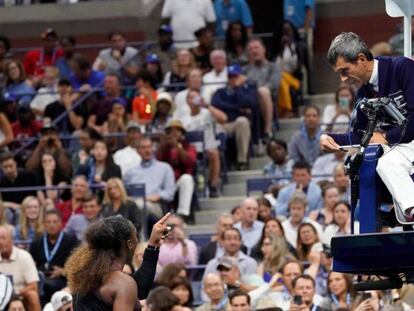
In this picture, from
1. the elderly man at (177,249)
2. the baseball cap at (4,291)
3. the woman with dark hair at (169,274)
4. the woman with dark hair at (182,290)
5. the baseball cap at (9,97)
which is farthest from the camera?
the baseball cap at (9,97)

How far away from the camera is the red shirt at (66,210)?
18.2 m

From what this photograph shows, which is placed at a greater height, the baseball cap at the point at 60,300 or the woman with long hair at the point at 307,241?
the woman with long hair at the point at 307,241

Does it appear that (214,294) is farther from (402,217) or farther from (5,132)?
(5,132)

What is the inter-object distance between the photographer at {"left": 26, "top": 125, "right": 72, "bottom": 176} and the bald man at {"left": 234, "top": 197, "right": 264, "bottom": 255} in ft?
10.2

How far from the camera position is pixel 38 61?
23.6 meters

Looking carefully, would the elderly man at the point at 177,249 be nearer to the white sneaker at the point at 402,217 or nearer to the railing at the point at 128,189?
the railing at the point at 128,189

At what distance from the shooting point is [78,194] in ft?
60.2

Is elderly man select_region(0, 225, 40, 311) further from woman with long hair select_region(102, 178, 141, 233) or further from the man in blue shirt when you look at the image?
the man in blue shirt

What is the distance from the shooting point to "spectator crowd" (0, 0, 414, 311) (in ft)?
50.8

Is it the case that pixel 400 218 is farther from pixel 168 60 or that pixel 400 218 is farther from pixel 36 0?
pixel 36 0

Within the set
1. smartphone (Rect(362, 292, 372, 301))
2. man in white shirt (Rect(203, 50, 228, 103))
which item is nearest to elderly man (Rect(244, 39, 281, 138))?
man in white shirt (Rect(203, 50, 228, 103))

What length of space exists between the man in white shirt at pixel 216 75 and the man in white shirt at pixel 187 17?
1623 mm

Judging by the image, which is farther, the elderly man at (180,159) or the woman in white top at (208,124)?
the woman in white top at (208,124)

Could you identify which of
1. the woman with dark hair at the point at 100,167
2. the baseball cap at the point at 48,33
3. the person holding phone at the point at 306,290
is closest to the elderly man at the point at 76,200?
the woman with dark hair at the point at 100,167
